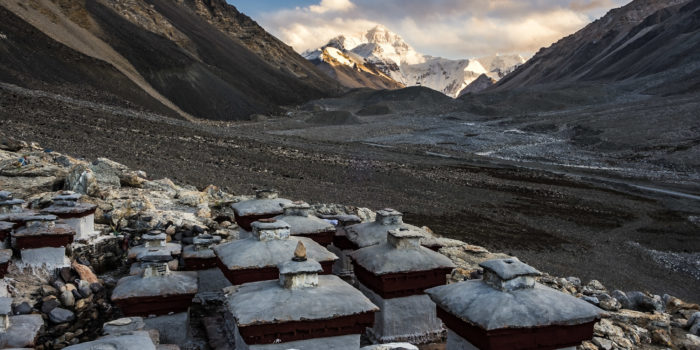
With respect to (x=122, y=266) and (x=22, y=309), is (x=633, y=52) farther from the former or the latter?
(x=22, y=309)

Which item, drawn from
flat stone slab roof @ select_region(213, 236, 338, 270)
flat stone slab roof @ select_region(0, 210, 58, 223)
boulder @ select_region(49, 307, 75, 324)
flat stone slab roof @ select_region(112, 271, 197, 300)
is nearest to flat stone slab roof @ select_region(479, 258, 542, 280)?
flat stone slab roof @ select_region(213, 236, 338, 270)

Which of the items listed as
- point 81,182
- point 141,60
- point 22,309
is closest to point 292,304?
point 22,309

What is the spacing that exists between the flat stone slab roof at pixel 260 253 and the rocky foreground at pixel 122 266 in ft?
4.30

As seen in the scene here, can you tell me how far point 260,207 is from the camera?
1062 centimetres

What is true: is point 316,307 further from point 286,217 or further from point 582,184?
point 582,184

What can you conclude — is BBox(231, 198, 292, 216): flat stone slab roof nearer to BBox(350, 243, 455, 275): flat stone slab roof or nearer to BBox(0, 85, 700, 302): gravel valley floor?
BBox(350, 243, 455, 275): flat stone slab roof

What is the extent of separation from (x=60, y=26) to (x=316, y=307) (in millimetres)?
71619

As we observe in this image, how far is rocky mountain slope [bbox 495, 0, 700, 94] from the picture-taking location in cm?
9800

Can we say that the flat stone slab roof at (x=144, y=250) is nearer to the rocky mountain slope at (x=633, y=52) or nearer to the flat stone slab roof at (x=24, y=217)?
the flat stone slab roof at (x=24, y=217)

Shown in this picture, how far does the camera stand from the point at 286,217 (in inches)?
398

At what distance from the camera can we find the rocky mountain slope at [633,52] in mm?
98000

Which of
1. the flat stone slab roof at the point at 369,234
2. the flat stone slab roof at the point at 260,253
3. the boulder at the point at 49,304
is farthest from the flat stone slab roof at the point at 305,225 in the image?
the boulder at the point at 49,304

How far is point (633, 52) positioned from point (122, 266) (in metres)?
139

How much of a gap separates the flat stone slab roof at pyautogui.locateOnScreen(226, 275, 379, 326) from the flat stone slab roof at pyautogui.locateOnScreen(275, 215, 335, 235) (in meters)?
2.87
